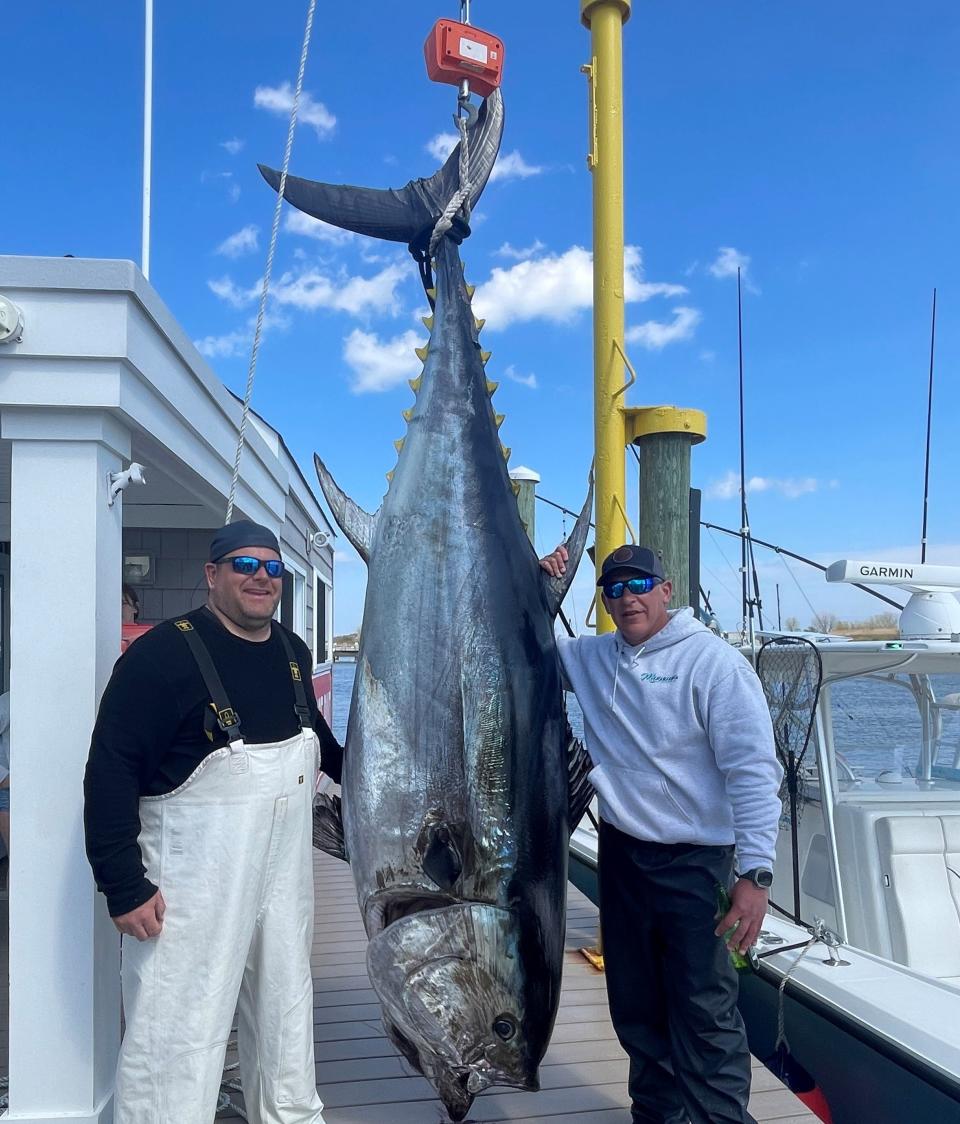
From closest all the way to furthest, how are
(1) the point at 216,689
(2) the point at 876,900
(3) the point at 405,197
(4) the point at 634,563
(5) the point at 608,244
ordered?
(1) the point at 216,689
(4) the point at 634,563
(3) the point at 405,197
(5) the point at 608,244
(2) the point at 876,900

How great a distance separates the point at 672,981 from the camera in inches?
86.1

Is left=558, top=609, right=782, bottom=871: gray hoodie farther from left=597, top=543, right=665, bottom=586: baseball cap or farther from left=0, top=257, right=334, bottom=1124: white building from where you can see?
left=0, top=257, right=334, bottom=1124: white building

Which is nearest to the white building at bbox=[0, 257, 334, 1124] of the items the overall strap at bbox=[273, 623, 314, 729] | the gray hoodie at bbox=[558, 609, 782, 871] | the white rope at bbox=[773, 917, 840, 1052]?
the overall strap at bbox=[273, 623, 314, 729]

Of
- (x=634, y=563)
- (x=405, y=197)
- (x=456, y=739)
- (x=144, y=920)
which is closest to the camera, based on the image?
(x=144, y=920)

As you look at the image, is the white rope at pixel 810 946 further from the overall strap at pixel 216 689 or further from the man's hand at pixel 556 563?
the overall strap at pixel 216 689

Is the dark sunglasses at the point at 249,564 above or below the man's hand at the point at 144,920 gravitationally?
above

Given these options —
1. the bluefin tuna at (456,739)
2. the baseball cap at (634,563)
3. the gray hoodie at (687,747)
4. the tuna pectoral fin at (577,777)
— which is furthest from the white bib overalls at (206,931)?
the baseball cap at (634,563)

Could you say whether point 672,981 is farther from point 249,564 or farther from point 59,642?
point 59,642

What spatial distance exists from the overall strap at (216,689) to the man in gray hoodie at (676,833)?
0.86 m

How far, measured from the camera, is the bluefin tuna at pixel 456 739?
6.31ft

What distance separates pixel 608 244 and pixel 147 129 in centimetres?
241

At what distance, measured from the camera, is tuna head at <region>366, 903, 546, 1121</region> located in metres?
1.90

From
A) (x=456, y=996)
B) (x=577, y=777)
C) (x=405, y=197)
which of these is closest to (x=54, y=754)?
(x=456, y=996)

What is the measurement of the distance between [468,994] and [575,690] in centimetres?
82
